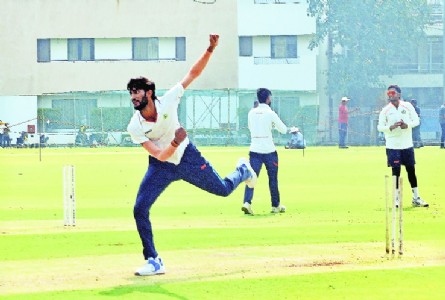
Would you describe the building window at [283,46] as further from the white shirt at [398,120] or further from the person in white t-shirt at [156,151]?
the person in white t-shirt at [156,151]

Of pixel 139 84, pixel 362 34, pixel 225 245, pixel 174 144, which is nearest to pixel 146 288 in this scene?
pixel 174 144

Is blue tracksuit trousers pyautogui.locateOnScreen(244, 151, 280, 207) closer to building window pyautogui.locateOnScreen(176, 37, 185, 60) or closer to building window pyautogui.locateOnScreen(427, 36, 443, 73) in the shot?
building window pyautogui.locateOnScreen(176, 37, 185, 60)

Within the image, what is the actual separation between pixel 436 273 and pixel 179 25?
6614 cm

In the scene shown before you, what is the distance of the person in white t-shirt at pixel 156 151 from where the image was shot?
→ 12.3 metres

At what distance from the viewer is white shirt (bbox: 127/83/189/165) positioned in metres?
12.5

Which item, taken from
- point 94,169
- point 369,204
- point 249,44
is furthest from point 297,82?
point 369,204

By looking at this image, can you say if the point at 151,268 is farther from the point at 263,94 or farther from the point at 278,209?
the point at 278,209

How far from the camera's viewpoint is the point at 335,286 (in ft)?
37.8

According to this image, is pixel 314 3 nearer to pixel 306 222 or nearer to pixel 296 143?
pixel 296 143

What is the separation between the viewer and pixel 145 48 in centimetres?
7844

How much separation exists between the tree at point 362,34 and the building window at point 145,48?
1012 cm

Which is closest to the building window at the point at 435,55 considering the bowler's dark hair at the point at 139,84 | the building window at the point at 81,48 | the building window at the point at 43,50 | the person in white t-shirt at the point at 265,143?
the building window at the point at 81,48

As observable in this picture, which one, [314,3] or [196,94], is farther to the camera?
[314,3]

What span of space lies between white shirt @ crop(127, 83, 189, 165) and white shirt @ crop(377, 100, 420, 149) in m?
9.48
